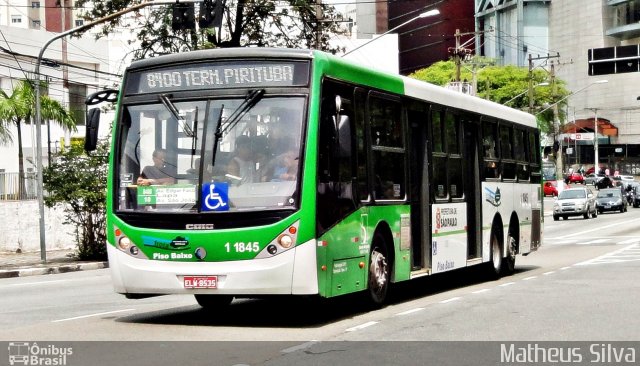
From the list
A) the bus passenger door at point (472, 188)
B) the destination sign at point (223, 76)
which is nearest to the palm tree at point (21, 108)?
the bus passenger door at point (472, 188)

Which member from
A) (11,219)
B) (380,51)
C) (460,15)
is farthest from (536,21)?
(11,219)

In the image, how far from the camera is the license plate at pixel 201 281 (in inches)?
477

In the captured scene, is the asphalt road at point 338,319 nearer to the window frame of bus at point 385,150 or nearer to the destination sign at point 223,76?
the window frame of bus at point 385,150

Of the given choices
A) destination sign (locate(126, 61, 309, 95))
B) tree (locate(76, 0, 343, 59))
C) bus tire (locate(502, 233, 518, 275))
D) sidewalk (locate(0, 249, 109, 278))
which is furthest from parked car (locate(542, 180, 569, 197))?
destination sign (locate(126, 61, 309, 95))

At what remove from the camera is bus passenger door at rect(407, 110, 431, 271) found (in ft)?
51.8

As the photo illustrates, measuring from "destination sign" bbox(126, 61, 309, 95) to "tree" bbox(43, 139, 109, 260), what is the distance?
1658cm

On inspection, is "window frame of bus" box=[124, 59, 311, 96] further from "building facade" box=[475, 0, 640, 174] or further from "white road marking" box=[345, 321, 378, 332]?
"building facade" box=[475, 0, 640, 174]

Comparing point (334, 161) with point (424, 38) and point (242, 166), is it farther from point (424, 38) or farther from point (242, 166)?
point (424, 38)

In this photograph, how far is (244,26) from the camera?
4141 cm

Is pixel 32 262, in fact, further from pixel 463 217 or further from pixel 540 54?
pixel 540 54

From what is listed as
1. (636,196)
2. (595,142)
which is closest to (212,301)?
(636,196)

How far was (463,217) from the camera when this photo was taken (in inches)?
716
